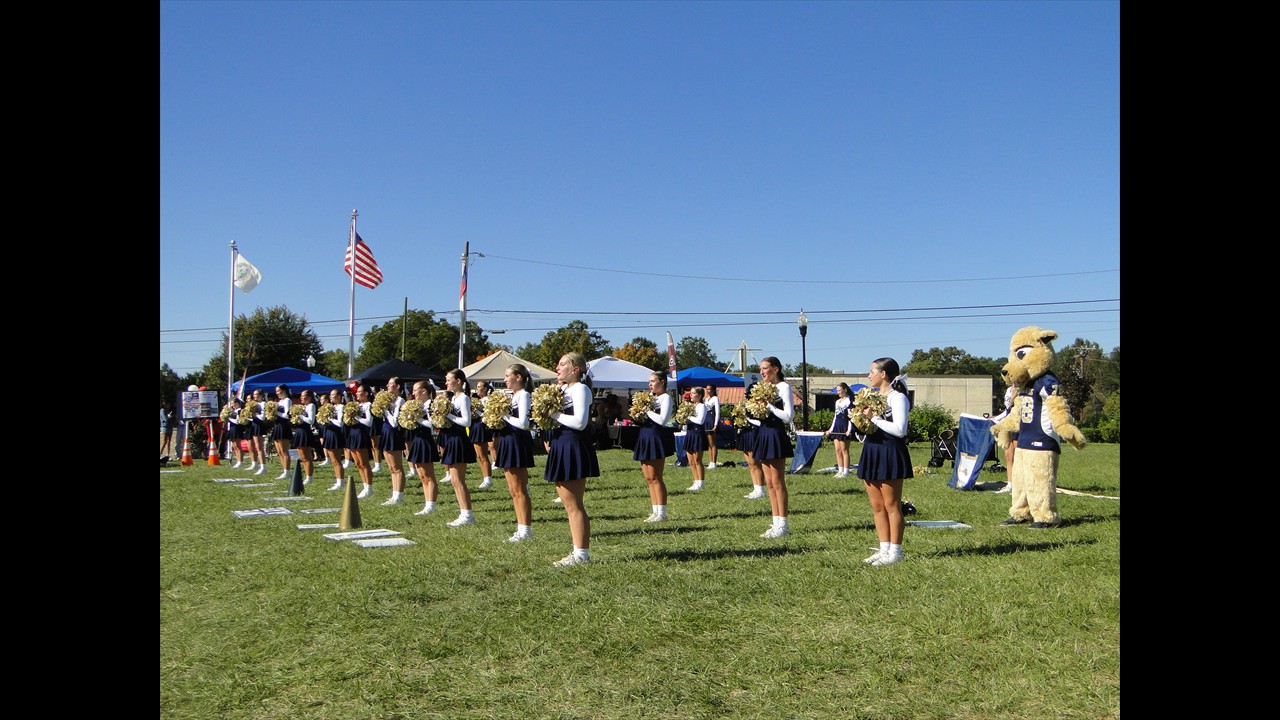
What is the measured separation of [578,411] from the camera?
315 inches

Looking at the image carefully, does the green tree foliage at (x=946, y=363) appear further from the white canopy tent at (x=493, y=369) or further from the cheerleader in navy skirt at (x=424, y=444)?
Answer: the cheerleader in navy skirt at (x=424, y=444)

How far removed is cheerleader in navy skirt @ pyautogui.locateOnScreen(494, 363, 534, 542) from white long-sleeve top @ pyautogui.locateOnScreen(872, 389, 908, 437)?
3.52m

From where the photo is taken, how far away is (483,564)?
823 cm

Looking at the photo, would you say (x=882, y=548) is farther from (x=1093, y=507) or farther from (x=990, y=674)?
(x=1093, y=507)

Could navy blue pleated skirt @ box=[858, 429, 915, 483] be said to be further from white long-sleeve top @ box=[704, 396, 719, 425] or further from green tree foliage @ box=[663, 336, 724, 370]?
green tree foliage @ box=[663, 336, 724, 370]

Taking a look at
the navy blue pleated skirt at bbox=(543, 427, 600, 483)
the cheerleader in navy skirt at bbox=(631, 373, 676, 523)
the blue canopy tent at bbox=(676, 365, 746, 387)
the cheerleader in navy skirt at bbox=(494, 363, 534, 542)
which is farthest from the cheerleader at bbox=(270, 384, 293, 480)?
the blue canopy tent at bbox=(676, 365, 746, 387)

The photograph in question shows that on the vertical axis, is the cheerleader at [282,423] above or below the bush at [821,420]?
above

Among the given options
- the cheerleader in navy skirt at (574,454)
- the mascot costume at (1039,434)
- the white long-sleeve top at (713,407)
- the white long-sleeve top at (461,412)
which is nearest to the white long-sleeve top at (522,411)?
the cheerleader in navy skirt at (574,454)

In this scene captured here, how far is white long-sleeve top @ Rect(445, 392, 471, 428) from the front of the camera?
36.3 feet

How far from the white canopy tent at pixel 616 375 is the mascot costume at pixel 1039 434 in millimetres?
19773

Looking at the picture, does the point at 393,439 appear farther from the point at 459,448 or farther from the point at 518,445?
the point at 518,445

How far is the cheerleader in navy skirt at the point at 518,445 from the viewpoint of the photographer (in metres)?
9.09
